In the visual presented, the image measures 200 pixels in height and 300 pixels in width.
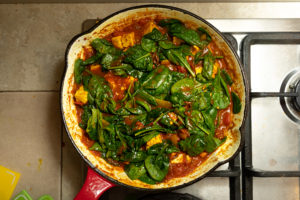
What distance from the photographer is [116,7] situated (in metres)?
1.28

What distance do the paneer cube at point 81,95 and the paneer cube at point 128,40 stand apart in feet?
0.79

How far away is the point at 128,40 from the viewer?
108cm

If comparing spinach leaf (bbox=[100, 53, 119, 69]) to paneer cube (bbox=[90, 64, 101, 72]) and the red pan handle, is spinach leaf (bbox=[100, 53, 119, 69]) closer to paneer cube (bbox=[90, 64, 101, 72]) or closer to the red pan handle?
paneer cube (bbox=[90, 64, 101, 72])

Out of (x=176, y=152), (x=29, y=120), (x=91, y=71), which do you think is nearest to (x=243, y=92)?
(x=176, y=152)

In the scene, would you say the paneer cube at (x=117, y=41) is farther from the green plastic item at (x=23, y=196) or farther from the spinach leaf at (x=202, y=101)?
the green plastic item at (x=23, y=196)

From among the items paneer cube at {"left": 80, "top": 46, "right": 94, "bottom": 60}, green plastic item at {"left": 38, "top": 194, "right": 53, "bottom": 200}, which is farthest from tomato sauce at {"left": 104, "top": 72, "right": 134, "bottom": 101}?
green plastic item at {"left": 38, "top": 194, "right": 53, "bottom": 200}

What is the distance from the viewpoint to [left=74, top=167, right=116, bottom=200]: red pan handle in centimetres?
96

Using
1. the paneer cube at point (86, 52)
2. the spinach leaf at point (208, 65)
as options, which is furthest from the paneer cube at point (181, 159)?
the paneer cube at point (86, 52)

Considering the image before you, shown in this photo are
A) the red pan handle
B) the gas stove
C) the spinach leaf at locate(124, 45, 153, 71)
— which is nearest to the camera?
the red pan handle

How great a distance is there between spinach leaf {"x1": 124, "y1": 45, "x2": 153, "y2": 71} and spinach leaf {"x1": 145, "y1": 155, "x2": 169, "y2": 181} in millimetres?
348

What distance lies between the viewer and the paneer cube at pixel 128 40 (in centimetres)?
108

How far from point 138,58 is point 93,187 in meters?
0.50

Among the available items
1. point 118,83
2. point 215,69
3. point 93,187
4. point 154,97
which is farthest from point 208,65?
point 93,187

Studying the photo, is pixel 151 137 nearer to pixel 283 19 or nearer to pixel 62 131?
pixel 62 131
